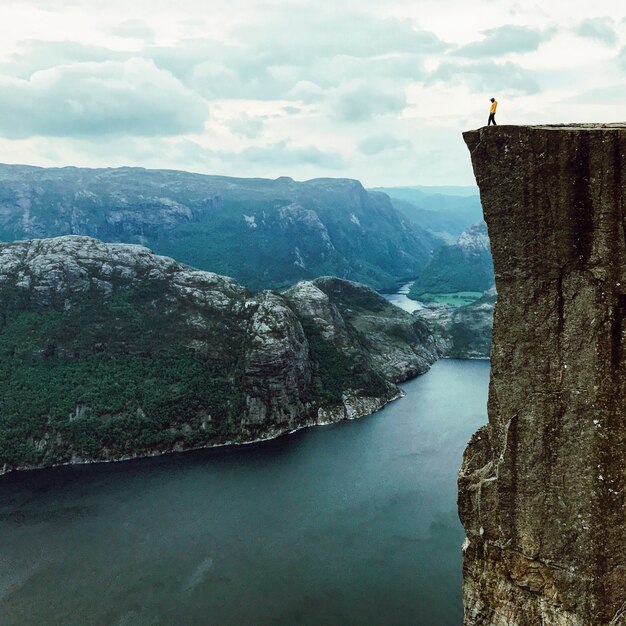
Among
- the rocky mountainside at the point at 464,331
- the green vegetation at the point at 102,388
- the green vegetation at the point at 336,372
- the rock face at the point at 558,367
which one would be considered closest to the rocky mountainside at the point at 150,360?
the green vegetation at the point at 102,388

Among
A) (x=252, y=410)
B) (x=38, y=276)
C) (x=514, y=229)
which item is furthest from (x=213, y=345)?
(x=514, y=229)

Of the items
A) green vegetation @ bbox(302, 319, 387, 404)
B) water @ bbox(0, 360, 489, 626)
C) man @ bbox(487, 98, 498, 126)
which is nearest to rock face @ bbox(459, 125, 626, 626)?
man @ bbox(487, 98, 498, 126)

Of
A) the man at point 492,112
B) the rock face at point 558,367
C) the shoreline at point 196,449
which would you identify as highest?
the man at point 492,112

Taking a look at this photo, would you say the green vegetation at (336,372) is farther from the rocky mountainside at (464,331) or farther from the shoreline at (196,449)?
the rocky mountainside at (464,331)

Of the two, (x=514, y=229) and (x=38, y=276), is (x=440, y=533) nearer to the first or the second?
(x=514, y=229)

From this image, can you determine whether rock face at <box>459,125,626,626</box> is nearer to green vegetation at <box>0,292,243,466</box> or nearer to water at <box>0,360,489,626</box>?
water at <box>0,360,489,626</box>

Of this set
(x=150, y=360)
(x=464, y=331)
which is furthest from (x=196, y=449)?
(x=464, y=331)
